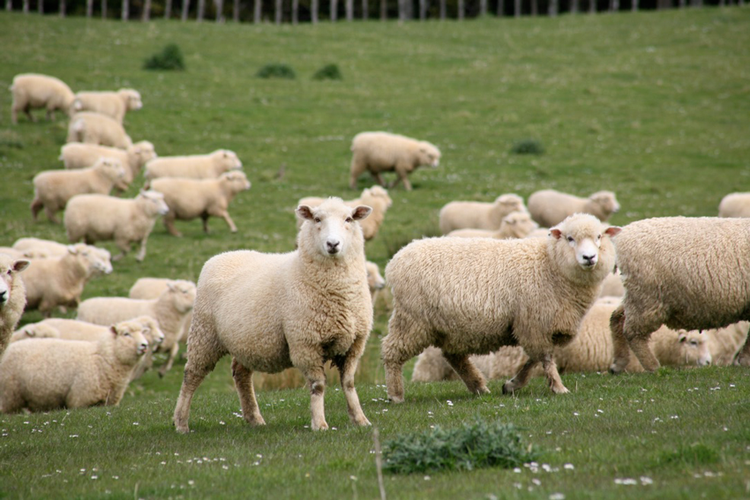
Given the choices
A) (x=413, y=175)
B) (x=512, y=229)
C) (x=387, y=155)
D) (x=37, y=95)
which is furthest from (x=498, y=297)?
(x=37, y=95)

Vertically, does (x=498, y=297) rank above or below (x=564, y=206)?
above

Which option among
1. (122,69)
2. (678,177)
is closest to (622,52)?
(678,177)

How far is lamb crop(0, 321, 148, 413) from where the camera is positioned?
419 inches

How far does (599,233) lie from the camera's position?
326 inches

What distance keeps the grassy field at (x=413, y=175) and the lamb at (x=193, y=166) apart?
3.57 ft

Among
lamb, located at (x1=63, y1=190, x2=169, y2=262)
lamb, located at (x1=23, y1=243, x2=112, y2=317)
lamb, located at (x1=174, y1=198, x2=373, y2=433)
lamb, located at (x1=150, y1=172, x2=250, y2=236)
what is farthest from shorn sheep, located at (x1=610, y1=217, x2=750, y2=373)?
lamb, located at (x1=150, y1=172, x2=250, y2=236)

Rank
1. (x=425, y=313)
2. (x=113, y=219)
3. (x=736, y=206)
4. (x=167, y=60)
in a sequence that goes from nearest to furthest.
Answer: (x=425, y=313) → (x=736, y=206) → (x=113, y=219) → (x=167, y=60)

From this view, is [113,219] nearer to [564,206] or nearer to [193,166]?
[193,166]

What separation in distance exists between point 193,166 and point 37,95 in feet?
28.2

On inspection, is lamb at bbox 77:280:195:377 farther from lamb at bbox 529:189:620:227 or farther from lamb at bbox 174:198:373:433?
lamb at bbox 529:189:620:227

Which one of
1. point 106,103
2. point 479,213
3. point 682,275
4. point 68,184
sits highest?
point 106,103

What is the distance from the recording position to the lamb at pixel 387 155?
23062mm

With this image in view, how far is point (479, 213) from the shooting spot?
19016 mm

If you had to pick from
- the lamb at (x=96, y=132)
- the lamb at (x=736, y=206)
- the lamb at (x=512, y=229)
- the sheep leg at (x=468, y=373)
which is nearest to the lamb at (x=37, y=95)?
→ the lamb at (x=96, y=132)
